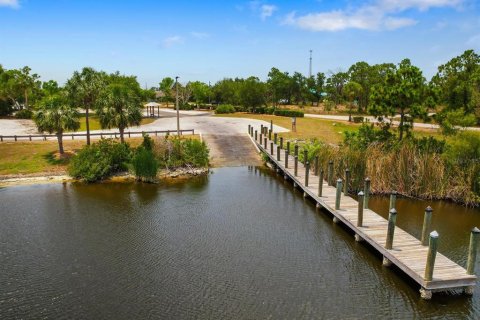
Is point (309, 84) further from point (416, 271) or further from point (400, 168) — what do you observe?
point (416, 271)

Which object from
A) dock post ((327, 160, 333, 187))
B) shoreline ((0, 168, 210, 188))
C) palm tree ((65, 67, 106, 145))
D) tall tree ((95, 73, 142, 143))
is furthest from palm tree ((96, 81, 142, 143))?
dock post ((327, 160, 333, 187))

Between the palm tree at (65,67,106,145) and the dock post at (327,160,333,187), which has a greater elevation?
the palm tree at (65,67,106,145)

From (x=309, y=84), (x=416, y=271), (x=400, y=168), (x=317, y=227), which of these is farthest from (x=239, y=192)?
(x=309, y=84)

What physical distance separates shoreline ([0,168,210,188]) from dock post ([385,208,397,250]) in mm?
17789

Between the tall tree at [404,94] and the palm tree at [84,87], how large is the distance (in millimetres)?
20950

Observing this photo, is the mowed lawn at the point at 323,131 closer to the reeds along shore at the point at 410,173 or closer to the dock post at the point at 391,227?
the reeds along shore at the point at 410,173

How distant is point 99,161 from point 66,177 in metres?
2.74

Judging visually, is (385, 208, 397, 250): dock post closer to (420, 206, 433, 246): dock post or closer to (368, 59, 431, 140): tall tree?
(420, 206, 433, 246): dock post

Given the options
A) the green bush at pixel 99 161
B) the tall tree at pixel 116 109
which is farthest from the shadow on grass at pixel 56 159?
the tall tree at pixel 116 109

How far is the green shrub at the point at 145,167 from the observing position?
28188mm

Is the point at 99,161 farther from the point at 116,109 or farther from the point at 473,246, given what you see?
the point at 473,246

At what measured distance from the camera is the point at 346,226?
755 inches

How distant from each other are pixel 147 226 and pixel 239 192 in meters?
7.55

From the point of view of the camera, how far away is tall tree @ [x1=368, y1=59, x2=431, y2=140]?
2541 centimetres
